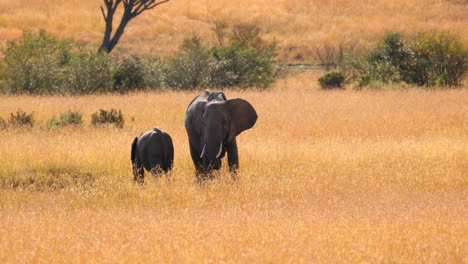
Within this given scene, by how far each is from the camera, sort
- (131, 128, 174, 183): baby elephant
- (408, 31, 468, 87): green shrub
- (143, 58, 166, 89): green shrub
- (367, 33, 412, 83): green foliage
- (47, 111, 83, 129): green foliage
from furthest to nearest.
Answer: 1. (367, 33, 412, 83): green foliage
2. (408, 31, 468, 87): green shrub
3. (143, 58, 166, 89): green shrub
4. (47, 111, 83, 129): green foliage
5. (131, 128, 174, 183): baby elephant

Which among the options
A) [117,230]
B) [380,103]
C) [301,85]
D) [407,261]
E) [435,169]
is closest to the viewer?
[407,261]

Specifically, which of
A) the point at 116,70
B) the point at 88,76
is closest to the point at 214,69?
the point at 116,70

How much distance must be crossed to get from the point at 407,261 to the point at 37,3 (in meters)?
62.1

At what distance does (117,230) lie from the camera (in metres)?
8.00

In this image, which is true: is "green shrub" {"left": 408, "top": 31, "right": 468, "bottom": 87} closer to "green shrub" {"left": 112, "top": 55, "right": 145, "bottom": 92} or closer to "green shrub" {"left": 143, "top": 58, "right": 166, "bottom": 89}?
"green shrub" {"left": 143, "top": 58, "right": 166, "bottom": 89}

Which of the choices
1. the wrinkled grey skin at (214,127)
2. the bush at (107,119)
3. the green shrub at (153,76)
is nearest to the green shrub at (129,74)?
the green shrub at (153,76)

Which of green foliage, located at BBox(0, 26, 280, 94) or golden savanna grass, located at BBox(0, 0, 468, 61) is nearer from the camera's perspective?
green foliage, located at BBox(0, 26, 280, 94)

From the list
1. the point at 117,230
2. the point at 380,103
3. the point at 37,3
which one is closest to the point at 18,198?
the point at 117,230

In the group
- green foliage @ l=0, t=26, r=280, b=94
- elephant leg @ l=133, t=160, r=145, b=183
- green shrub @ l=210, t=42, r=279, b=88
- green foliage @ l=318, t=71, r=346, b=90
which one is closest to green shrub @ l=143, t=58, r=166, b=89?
green foliage @ l=0, t=26, r=280, b=94

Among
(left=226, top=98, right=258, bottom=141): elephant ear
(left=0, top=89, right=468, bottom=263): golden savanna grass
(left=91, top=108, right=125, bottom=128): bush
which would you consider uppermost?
(left=226, top=98, right=258, bottom=141): elephant ear

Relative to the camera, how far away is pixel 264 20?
63.2 metres

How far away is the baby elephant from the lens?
1163cm

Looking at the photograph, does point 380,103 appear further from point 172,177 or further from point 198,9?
point 198,9

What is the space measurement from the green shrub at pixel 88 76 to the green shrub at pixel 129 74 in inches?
15.3
